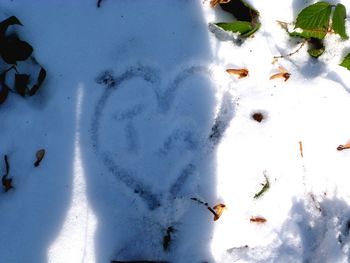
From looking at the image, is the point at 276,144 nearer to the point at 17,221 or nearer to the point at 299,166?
the point at 299,166

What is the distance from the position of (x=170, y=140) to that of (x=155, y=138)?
3.0 inches

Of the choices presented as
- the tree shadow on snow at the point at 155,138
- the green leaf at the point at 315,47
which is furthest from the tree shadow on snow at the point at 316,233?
the green leaf at the point at 315,47

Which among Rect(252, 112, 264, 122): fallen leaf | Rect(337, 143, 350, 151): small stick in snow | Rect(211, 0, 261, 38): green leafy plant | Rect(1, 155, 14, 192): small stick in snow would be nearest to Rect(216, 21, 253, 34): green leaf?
Rect(211, 0, 261, 38): green leafy plant

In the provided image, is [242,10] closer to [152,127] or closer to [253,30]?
[253,30]

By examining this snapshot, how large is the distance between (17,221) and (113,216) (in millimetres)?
475

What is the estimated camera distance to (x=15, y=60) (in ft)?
7.48

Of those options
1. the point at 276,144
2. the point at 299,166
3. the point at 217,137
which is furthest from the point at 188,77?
the point at 299,166

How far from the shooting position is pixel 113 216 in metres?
2.27

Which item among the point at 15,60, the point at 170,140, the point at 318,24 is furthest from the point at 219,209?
the point at 15,60

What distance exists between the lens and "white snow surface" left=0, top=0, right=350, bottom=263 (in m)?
2.25

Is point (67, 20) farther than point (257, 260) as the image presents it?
Yes

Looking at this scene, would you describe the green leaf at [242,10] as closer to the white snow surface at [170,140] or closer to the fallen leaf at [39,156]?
the white snow surface at [170,140]

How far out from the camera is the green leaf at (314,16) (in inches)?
86.7

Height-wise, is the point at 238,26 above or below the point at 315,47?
above
